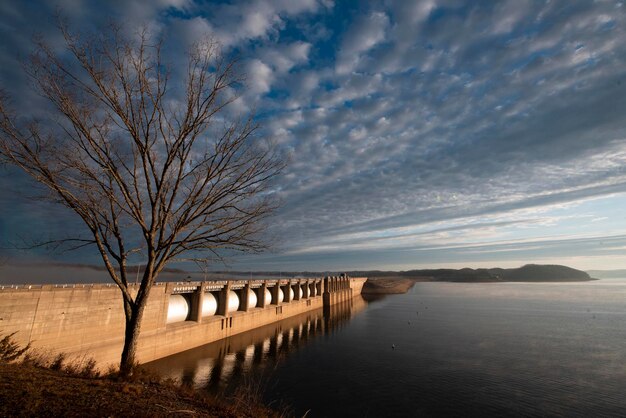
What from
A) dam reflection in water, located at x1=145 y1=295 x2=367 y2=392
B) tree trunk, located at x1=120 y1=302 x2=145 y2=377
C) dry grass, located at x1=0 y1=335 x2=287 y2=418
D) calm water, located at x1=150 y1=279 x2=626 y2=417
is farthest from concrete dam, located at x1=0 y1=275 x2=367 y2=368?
tree trunk, located at x1=120 y1=302 x2=145 y2=377

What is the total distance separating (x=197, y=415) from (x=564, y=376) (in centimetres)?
4054

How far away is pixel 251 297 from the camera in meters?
61.3

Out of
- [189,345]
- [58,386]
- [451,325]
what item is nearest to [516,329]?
[451,325]

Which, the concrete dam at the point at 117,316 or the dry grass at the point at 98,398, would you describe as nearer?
the dry grass at the point at 98,398

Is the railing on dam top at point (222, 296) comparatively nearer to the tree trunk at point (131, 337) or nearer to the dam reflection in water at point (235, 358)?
the dam reflection in water at point (235, 358)

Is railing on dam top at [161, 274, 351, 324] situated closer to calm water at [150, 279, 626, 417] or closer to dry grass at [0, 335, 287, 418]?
calm water at [150, 279, 626, 417]

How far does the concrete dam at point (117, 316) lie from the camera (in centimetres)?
2267

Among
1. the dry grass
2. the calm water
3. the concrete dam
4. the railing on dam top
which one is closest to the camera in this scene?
the dry grass

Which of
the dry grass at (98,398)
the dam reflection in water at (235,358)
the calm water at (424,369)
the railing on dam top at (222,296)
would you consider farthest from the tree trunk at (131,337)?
the railing on dam top at (222,296)

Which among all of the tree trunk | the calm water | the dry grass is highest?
the tree trunk

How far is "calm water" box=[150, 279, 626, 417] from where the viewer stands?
26.4 meters

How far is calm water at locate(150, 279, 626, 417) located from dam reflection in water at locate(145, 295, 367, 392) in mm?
140

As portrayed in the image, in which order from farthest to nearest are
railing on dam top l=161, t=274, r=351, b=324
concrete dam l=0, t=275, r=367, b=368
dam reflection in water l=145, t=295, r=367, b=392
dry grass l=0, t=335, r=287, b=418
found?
railing on dam top l=161, t=274, r=351, b=324, dam reflection in water l=145, t=295, r=367, b=392, concrete dam l=0, t=275, r=367, b=368, dry grass l=0, t=335, r=287, b=418

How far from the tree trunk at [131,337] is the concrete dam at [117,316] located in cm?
1580
